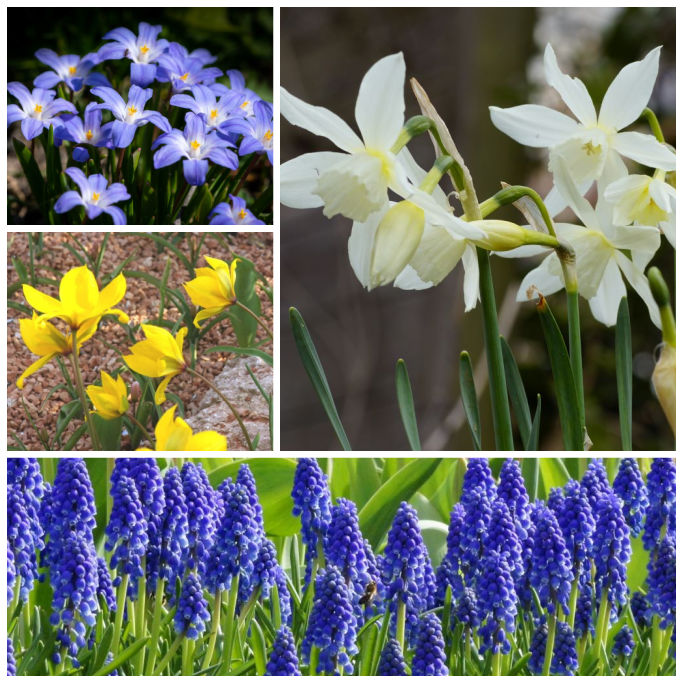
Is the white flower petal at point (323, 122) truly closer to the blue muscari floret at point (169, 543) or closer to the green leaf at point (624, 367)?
the green leaf at point (624, 367)

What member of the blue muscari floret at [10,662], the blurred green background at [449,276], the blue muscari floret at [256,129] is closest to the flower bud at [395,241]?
the blue muscari floret at [256,129]

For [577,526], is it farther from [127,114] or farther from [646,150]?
[127,114]

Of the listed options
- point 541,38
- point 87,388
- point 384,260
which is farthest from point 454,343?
point 384,260

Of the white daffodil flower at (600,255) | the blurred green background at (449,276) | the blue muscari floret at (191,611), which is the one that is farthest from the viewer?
the blurred green background at (449,276)

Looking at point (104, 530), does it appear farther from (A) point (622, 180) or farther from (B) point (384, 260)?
(A) point (622, 180)

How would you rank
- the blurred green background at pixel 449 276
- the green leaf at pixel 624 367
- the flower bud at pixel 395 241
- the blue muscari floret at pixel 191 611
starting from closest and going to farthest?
1. the flower bud at pixel 395 241
2. the green leaf at pixel 624 367
3. the blue muscari floret at pixel 191 611
4. the blurred green background at pixel 449 276

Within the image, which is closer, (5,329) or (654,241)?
(654,241)
